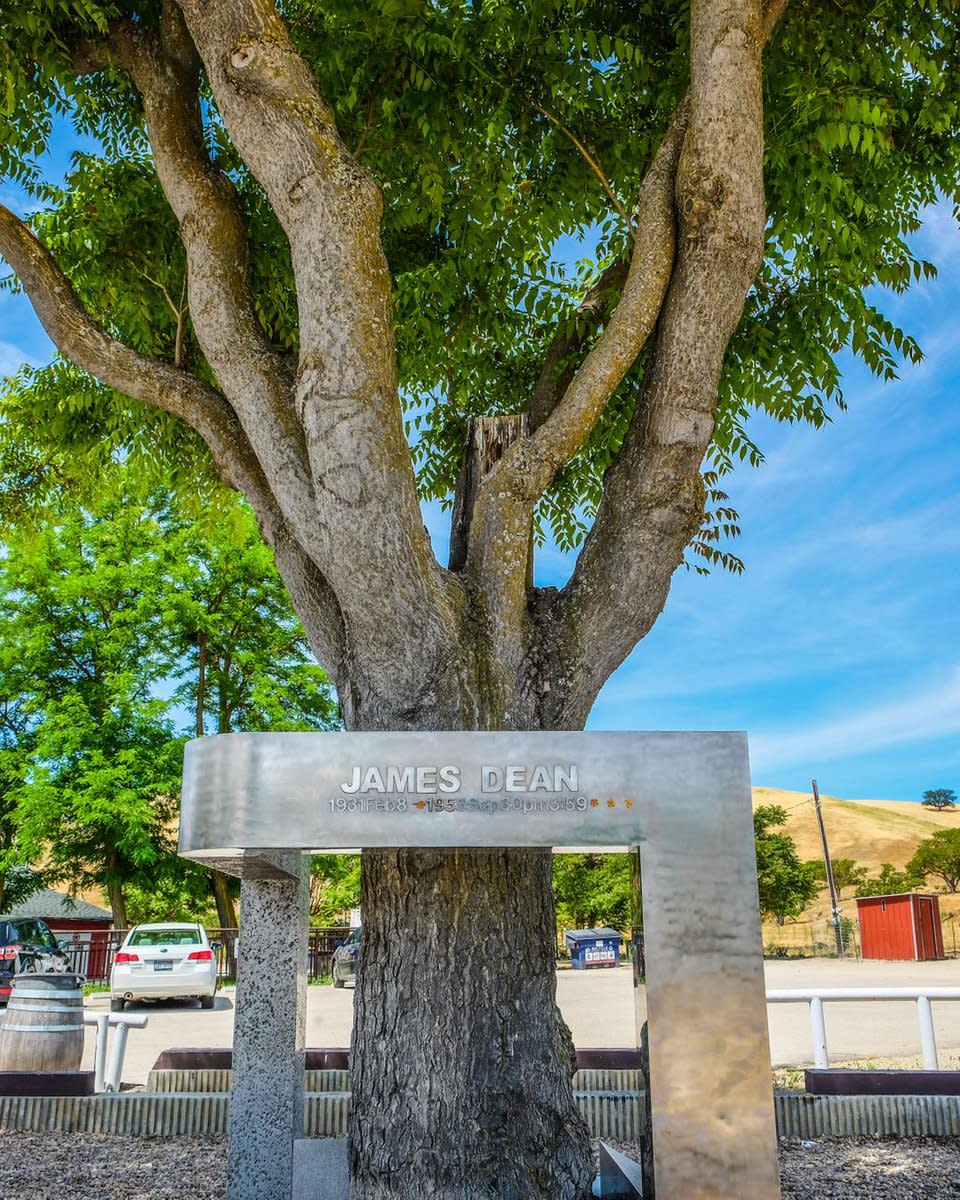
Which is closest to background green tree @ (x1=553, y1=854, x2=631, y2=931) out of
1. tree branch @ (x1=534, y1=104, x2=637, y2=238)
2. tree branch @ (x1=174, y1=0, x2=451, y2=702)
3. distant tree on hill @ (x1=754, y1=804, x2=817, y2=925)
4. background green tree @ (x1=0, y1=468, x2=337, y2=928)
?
distant tree on hill @ (x1=754, y1=804, x2=817, y2=925)

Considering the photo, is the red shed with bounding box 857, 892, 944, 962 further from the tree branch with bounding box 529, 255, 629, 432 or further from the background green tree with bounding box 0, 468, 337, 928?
the tree branch with bounding box 529, 255, 629, 432

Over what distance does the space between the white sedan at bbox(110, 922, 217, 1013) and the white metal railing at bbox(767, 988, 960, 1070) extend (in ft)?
42.5

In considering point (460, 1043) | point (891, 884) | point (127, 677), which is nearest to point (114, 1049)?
point (460, 1043)

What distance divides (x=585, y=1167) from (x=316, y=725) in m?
22.5

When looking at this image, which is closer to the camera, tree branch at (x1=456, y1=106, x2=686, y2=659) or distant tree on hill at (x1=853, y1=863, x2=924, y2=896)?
tree branch at (x1=456, y1=106, x2=686, y2=659)

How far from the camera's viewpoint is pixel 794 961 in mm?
34719

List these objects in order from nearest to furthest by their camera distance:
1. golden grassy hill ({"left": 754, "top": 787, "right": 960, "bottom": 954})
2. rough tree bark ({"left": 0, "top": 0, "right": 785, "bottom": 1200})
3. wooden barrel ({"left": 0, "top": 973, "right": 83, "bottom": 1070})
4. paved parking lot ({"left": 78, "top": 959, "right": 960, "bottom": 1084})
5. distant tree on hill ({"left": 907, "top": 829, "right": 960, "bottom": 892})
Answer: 1. rough tree bark ({"left": 0, "top": 0, "right": 785, "bottom": 1200})
2. wooden barrel ({"left": 0, "top": 973, "right": 83, "bottom": 1070})
3. paved parking lot ({"left": 78, "top": 959, "right": 960, "bottom": 1084})
4. distant tree on hill ({"left": 907, "top": 829, "right": 960, "bottom": 892})
5. golden grassy hill ({"left": 754, "top": 787, "right": 960, "bottom": 954})

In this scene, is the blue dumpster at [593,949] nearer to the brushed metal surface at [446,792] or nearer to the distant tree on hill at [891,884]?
the brushed metal surface at [446,792]

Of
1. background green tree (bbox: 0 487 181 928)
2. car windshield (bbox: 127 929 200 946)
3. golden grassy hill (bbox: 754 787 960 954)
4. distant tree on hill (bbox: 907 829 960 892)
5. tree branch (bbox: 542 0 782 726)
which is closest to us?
tree branch (bbox: 542 0 782 726)

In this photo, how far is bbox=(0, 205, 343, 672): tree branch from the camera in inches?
224

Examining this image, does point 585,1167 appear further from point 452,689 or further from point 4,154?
point 4,154

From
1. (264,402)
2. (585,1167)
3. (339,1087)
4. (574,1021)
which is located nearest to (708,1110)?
(585,1167)

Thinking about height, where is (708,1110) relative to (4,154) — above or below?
below

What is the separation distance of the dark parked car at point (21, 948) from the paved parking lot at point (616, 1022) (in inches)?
74.8
